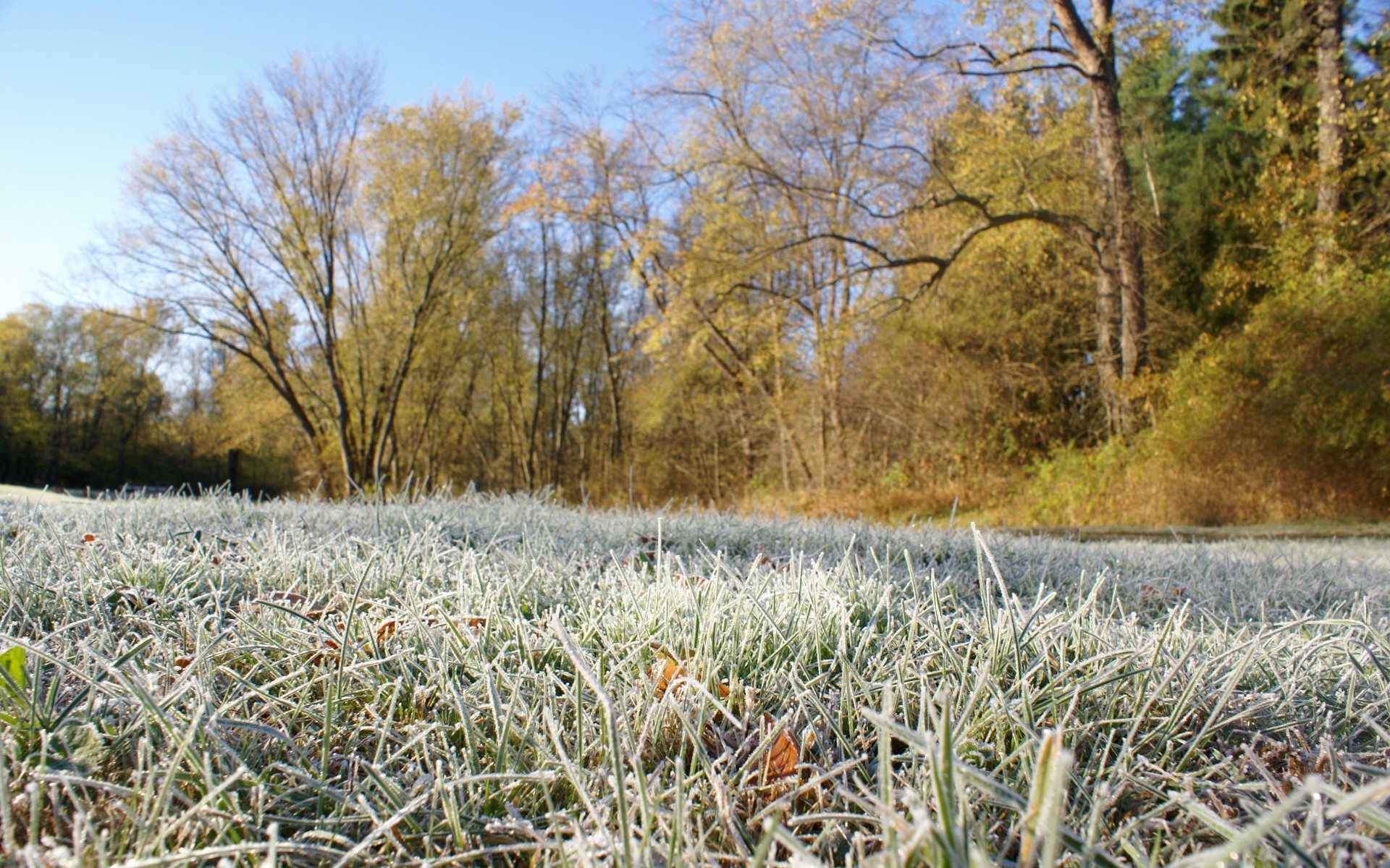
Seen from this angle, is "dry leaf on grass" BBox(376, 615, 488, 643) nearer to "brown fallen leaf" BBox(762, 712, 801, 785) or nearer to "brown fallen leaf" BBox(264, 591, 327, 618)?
"brown fallen leaf" BBox(264, 591, 327, 618)

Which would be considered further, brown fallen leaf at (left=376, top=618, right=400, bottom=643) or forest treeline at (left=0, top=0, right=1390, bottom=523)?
forest treeline at (left=0, top=0, right=1390, bottom=523)

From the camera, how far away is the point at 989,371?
13102mm

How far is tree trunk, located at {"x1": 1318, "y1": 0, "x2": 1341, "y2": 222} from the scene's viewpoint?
10461 mm

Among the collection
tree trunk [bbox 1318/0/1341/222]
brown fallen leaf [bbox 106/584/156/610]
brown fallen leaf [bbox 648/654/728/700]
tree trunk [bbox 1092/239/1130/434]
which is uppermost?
tree trunk [bbox 1318/0/1341/222]

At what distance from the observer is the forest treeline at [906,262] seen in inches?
363

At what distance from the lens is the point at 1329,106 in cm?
1107

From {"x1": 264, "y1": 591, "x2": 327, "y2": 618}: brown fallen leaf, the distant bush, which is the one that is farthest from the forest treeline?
{"x1": 264, "y1": 591, "x2": 327, "y2": 618}: brown fallen leaf

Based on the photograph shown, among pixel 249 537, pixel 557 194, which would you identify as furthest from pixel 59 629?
pixel 557 194

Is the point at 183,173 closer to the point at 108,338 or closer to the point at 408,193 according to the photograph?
the point at 408,193

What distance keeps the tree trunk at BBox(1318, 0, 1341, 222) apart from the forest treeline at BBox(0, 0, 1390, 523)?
0.19 ft

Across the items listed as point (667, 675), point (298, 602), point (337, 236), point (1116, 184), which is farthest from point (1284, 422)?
point (337, 236)

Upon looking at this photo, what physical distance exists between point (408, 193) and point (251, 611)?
17640mm

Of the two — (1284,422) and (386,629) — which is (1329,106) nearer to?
(1284,422)

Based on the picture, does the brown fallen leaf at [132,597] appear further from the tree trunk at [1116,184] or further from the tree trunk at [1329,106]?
the tree trunk at [1329,106]
